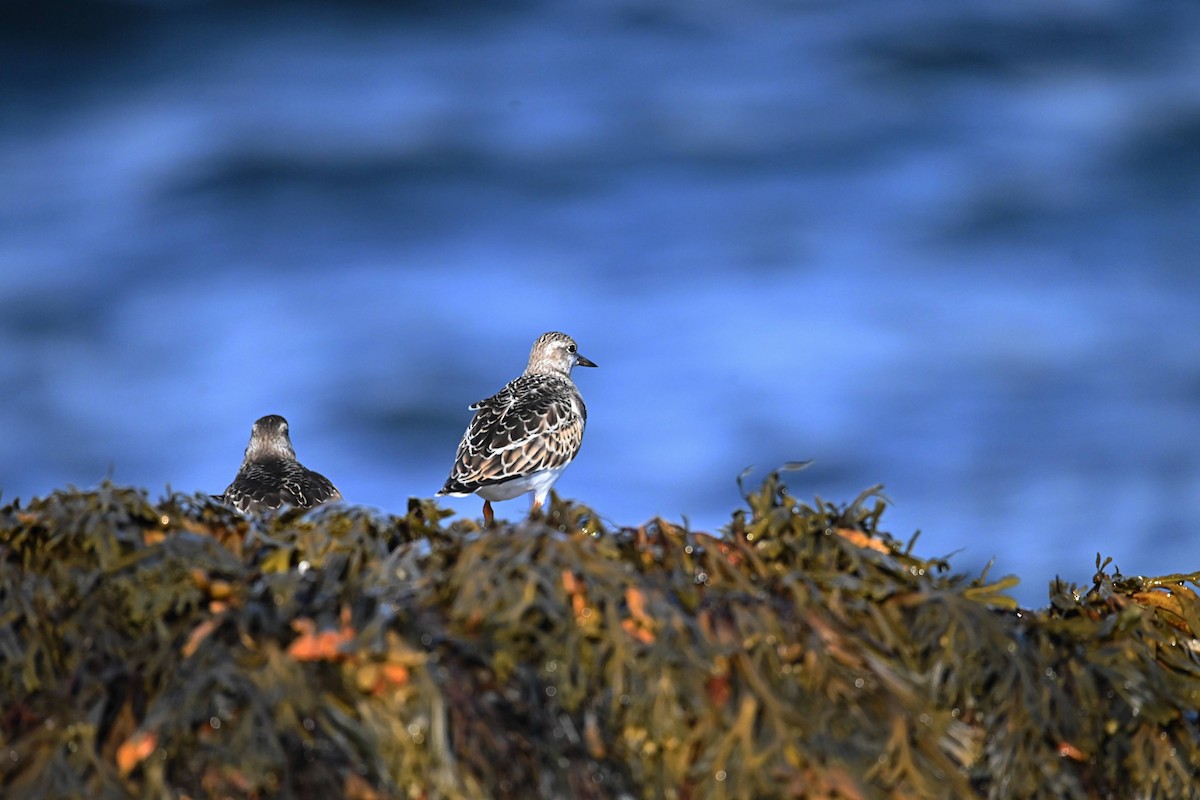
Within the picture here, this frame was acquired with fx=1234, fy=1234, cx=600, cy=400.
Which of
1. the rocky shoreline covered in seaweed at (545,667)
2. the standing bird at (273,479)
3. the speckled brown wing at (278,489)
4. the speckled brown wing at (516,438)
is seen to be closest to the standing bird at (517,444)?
the speckled brown wing at (516,438)

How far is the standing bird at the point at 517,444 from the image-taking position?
38.4 ft

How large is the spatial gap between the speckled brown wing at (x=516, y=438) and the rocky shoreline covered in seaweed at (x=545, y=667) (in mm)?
7337

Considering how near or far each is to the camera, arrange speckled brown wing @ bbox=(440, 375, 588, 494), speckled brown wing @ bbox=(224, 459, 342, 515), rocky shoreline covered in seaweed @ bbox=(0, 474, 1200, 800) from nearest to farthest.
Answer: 1. rocky shoreline covered in seaweed @ bbox=(0, 474, 1200, 800)
2. speckled brown wing @ bbox=(224, 459, 342, 515)
3. speckled brown wing @ bbox=(440, 375, 588, 494)

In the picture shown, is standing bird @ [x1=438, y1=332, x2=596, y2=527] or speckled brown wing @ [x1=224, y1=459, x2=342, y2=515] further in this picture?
standing bird @ [x1=438, y1=332, x2=596, y2=527]

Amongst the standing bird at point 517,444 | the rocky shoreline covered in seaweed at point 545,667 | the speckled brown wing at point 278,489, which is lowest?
the rocky shoreline covered in seaweed at point 545,667

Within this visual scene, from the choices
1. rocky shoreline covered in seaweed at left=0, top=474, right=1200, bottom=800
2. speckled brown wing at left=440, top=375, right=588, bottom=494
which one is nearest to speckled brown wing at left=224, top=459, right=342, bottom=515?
speckled brown wing at left=440, top=375, right=588, bottom=494

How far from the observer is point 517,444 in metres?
11.8

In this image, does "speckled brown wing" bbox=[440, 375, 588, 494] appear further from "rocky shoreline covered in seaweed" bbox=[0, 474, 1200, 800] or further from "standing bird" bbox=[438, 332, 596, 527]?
"rocky shoreline covered in seaweed" bbox=[0, 474, 1200, 800]

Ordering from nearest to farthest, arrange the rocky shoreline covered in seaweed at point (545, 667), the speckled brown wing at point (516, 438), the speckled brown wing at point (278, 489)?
1. the rocky shoreline covered in seaweed at point (545, 667)
2. the speckled brown wing at point (278, 489)
3. the speckled brown wing at point (516, 438)

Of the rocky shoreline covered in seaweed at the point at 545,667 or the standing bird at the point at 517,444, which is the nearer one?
the rocky shoreline covered in seaweed at the point at 545,667

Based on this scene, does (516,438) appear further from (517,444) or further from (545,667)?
(545,667)

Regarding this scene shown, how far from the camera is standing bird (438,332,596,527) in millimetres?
11711

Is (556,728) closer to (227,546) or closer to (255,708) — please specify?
(255,708)

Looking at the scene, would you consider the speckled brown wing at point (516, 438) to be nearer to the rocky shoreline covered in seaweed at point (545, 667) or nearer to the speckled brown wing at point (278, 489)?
the speckled brown wing at point (278, 489)
